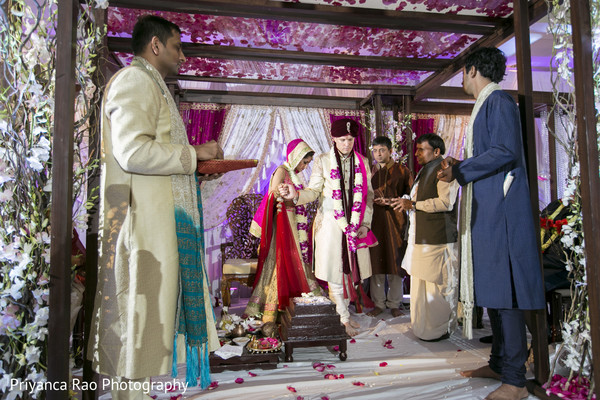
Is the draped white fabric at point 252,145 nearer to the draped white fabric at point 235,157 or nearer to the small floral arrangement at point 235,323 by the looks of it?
the draped white fabric at point 235,157

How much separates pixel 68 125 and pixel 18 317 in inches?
36.5

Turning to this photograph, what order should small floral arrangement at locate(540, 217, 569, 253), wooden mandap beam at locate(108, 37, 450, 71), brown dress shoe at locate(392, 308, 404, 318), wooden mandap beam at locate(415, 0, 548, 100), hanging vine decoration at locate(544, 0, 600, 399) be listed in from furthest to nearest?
brown dress shoe at locate(392, 308, 404, 318) < wooden mandap beam at locate(108, 37, 450, 71) < small floral arrangement at locate(540, 217, 569, 253) < wooden mandap beam at locate(415, 0, 548, 100) < hanging vine decoration at locate(544, 0, 600, 399)

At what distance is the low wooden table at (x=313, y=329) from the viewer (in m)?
3.27

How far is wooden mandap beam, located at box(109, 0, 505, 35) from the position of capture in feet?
12.1

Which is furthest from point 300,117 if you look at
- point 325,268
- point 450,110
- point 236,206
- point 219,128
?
point 325,268

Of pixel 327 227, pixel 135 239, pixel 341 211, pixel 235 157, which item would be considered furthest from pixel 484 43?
pixel 135 239

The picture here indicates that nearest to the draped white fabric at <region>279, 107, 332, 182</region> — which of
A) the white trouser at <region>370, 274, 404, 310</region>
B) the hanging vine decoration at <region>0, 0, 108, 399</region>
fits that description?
the white trouser at <region>370, 274, 404, 310</region>

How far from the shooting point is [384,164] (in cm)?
539

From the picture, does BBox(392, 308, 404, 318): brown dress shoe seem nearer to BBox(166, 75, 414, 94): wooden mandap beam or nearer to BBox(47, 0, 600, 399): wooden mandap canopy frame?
BBox(47, 0, 600, 399): wooden mandap canopy frame

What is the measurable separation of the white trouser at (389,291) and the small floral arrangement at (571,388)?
2612 mm

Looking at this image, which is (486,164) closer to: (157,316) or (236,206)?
(157,316)

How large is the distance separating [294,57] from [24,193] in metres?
3.85

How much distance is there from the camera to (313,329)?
10.8 feet

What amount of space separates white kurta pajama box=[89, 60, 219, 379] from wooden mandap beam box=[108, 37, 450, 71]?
3262mm
